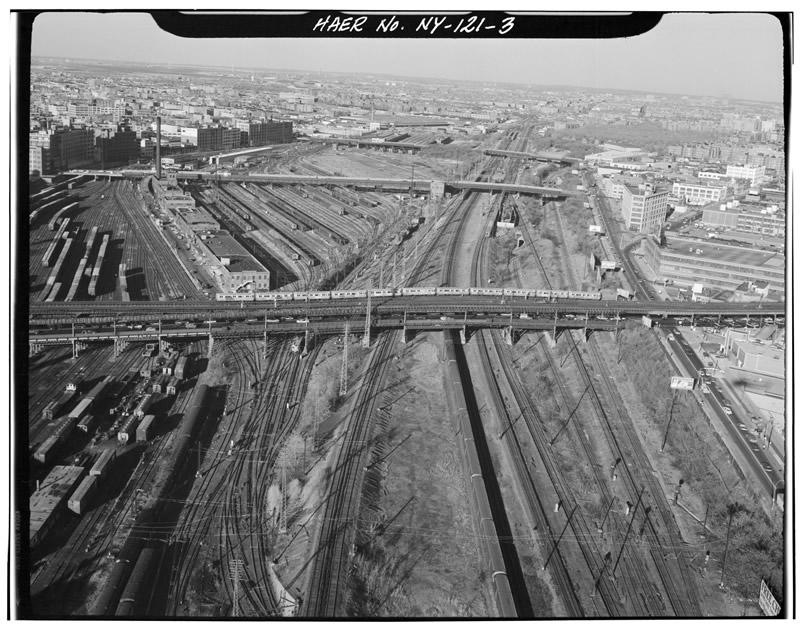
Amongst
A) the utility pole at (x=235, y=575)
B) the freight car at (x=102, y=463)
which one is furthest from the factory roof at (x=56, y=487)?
the utility pole at (x=235, y=575)

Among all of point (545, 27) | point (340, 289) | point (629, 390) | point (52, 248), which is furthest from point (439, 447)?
point (545, 27)

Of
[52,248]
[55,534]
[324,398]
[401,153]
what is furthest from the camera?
[401,153]

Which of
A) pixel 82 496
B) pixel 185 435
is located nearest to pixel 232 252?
pixel 185 435

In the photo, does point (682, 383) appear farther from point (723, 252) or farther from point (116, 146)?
point (116, 146)

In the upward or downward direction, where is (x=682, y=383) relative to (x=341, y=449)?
upward

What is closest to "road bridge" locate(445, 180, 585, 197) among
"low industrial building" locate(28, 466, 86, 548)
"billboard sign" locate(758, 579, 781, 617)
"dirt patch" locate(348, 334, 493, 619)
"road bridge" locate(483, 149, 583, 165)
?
"road bridge" locate(483, 149, 583, 165)

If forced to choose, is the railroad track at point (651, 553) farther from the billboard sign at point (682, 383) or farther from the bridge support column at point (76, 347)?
the bridge support column at point (76, 347)

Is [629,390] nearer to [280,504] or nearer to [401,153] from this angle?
[280,504]
